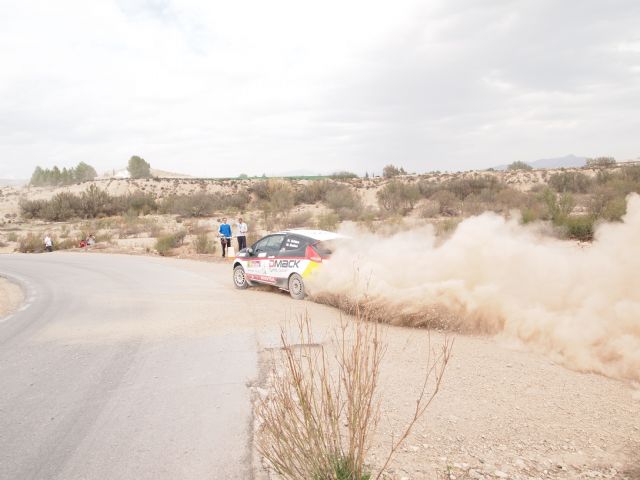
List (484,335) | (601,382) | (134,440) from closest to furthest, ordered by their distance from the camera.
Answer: (134,440) → (601,382) → (484,335)

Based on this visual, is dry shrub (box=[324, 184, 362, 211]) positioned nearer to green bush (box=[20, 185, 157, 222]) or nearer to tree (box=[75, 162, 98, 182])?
green bush (box=[20, 185, 157, 222])

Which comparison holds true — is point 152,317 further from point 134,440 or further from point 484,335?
point 484,335

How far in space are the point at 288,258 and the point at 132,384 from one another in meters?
6.01

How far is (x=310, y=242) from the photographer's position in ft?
37.3

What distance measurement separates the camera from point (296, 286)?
11.7m

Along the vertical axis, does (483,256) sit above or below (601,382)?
above

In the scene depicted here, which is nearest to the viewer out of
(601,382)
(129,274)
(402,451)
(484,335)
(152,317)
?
(402,451)

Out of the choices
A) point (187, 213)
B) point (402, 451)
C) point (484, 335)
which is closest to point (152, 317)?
point (484, 335)

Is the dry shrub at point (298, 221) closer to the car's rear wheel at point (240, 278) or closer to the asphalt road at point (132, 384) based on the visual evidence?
the car's rear wheel at point (240, 278)

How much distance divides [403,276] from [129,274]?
11.6m

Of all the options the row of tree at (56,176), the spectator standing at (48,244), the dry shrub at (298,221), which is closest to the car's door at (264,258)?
the dry shrub at (298,221)

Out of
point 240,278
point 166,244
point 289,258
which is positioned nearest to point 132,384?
point 289,258

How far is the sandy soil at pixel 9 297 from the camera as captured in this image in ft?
40.3

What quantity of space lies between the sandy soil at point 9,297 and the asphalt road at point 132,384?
1.82 ft
